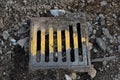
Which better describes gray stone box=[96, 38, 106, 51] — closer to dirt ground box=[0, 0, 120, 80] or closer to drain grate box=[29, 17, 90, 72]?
dirt ground box=[0, 0, 120, 80]

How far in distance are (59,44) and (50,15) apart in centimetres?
30

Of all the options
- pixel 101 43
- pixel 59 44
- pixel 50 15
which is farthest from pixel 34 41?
pixel 101 43

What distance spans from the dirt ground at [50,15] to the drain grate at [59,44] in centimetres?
6

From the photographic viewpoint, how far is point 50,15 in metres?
2.38

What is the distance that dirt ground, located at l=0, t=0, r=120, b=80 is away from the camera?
2137mm

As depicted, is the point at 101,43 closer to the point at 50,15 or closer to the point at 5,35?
the point at 50,15

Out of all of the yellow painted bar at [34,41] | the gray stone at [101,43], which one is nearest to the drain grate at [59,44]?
the yellow painted bar at [34,41]

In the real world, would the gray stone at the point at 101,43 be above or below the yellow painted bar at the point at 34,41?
below

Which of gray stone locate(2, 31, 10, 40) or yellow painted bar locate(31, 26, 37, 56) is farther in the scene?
gray stone locate(2, 31, 10, 40)

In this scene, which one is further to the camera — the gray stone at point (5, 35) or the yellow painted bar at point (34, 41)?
the gray stone at point (5, 35)

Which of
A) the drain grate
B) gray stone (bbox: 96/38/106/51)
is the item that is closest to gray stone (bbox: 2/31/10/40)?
the drain grate

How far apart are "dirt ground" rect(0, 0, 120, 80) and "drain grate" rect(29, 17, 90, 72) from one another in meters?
0.06

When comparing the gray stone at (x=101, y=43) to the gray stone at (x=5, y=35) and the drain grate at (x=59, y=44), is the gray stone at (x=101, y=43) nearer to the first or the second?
the drain grate at (x=59, y=44)

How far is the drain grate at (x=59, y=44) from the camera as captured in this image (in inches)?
83.6
